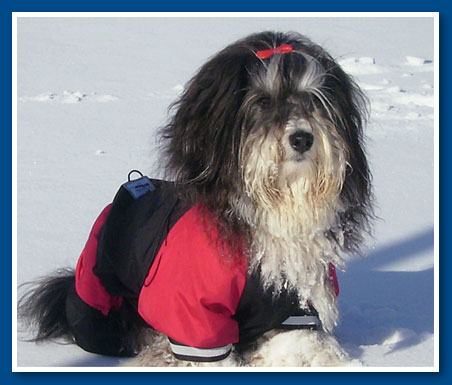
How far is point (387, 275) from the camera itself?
134 inches

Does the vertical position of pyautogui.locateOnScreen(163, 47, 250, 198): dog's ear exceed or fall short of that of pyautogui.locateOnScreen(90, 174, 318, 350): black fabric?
it exceeds it

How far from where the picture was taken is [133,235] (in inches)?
104

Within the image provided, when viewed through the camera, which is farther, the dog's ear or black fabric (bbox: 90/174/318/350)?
black fabric (bbox: 90/174/318/350)

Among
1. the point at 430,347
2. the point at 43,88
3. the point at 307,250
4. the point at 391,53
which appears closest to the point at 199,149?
the point at 307,250

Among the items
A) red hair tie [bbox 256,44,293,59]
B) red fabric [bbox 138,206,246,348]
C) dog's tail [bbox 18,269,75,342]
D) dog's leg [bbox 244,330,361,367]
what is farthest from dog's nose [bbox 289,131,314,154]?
dog's tail [bbox 18,269,75,342]

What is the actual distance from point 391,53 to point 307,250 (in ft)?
15.9

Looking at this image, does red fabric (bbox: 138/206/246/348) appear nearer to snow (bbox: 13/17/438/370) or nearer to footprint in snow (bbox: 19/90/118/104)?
snow (bbox: 13/17/438/370)

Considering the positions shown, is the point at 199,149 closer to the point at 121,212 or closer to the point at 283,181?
the point at 283,181

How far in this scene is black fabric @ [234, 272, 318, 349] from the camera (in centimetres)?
243

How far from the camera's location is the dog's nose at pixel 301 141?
2164mm

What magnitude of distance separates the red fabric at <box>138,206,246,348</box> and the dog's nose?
39 cm

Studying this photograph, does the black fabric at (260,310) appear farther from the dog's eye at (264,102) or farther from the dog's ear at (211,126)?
the dog's eye at (264,102)

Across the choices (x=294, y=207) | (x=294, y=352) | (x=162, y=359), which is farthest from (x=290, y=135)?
(x=162, y=359)

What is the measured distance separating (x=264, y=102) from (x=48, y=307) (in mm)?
1192
